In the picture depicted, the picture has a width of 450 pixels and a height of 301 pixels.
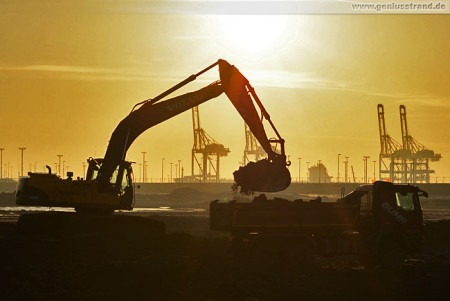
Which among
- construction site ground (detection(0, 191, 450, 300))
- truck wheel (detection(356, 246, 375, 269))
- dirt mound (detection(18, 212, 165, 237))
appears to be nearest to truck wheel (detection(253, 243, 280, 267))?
construction site ground (detection(0, 191, 450, 300))

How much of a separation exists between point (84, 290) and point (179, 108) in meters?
15.4

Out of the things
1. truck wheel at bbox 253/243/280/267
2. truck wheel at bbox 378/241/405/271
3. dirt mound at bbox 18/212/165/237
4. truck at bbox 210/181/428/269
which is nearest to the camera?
truck wheel at bbox 253/243/280/267

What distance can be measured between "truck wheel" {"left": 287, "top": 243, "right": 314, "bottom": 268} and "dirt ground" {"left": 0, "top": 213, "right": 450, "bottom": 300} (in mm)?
776

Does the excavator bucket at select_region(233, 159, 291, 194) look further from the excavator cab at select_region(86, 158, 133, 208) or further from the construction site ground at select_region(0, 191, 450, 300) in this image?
the excavator cab at select_region(86, 158, 133, 208)

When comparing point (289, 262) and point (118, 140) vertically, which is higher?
point (118, 140)

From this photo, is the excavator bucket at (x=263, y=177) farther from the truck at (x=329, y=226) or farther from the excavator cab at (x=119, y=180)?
the excavator cab at (x=119, y=180)

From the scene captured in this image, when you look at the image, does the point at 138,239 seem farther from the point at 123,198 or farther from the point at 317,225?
the point at 317,225

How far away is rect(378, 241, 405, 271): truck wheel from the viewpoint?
32.4 meters

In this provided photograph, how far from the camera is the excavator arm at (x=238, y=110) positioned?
36.1 metres

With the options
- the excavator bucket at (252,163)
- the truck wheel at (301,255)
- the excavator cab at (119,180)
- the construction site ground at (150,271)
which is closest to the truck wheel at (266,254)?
the truck wheel at (301,255)

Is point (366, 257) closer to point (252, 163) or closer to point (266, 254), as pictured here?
point (266, 254)

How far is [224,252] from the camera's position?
35.8 meters

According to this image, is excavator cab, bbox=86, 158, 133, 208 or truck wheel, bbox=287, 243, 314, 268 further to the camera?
excavator cab, bbox=86, 158, 133, 208

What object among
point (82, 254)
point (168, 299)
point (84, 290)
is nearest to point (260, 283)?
point (168, 299)
